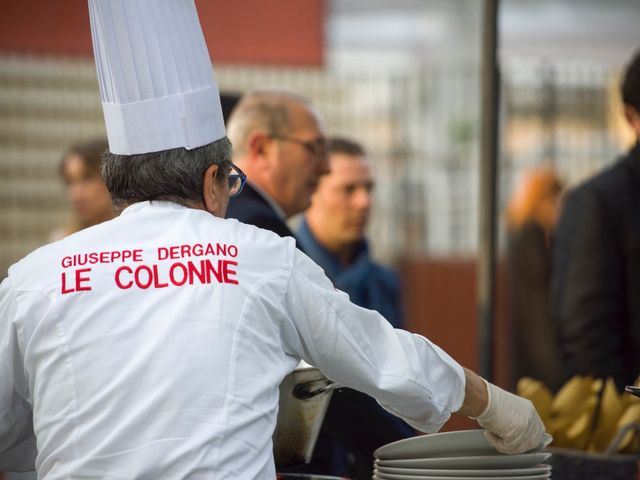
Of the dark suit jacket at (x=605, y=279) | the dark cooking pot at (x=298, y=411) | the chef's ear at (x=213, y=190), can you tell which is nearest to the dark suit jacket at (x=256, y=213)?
the dark cooking pot at (x=298, y=411)

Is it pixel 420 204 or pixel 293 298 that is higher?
pixel 293 298

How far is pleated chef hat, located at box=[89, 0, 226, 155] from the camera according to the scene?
186 cm

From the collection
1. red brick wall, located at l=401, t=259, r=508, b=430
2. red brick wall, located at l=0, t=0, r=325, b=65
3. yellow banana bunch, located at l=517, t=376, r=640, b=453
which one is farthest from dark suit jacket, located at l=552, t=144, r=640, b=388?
red brick wall, located at l=401, t=259, r=508, b=430

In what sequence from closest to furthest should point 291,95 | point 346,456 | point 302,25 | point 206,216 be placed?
point 206,216
point 346,456
point 291,95
point 302,25

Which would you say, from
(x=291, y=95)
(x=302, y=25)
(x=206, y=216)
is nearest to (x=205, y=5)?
(x=302, y=25)

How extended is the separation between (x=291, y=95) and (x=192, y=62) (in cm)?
150

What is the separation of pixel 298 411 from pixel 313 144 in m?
1.34

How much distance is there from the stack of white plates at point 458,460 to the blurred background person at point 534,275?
4.35 metres

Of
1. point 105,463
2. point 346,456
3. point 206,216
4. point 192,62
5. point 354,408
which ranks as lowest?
point 346,456

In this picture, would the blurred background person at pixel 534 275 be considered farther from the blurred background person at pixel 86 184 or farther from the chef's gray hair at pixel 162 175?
the chef's gray hair at pixel 162 175

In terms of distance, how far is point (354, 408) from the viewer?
2.39 m

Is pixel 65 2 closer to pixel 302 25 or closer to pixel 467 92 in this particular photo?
pixel 302 25

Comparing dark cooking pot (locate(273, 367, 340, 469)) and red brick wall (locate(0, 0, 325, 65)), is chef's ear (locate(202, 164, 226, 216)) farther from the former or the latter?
red brick wall (locate(0, 0, 325, 65))

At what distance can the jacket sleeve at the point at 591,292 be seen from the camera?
10.4 feet
